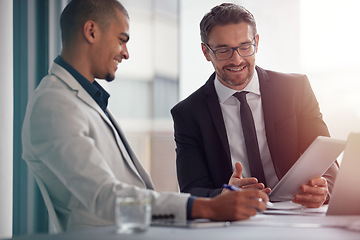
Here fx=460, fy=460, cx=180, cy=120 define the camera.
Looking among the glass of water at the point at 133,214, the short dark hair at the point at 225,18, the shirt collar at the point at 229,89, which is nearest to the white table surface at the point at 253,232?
the glass of water at the point at 133,214

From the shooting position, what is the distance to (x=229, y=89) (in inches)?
86.9

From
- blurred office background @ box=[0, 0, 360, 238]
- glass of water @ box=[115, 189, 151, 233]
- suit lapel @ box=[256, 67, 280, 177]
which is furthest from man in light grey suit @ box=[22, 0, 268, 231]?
blurred office background @ box=[0, 0, 360, 238]

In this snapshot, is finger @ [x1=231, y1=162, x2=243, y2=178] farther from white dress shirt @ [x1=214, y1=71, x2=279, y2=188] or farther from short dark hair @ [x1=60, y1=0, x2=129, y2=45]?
short dark hair @ [x1=60, y1=0, x2=129, y2=45]

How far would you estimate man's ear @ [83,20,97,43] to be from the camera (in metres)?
1.62

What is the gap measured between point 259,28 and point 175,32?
699mm

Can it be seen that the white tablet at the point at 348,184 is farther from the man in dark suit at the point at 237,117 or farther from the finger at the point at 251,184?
the man in dark suit at the point at 237,117

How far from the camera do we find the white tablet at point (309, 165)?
1473 millimetres

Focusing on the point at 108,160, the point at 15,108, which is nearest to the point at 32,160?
the point at 108,160

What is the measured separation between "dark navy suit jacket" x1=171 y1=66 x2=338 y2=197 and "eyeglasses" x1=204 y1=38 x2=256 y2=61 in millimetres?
142

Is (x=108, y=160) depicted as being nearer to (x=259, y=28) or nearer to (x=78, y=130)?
(x=78, y=130)

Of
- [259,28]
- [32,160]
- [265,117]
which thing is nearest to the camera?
[32,160]

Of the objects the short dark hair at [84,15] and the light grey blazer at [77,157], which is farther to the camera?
the short dark hair at [84,15]

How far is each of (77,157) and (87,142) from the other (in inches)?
2.0

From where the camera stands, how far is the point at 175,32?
371 centimetres
